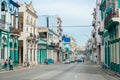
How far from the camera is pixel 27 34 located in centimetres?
7219

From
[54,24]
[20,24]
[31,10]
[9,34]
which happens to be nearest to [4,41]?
[9,34]

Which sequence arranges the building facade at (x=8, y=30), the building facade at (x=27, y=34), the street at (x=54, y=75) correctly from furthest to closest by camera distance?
1. the building facade at (x=27, y=34)
2. the building facade at (x=8, y=30)
3. the street at (x=54, y=75)

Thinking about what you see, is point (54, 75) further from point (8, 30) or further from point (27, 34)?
point (27, 34)

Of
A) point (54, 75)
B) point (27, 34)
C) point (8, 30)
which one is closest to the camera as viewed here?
point (54, 75)

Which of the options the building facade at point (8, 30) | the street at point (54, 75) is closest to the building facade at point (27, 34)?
the building facade at point (8, 30)

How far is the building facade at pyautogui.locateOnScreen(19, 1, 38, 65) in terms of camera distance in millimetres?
69312

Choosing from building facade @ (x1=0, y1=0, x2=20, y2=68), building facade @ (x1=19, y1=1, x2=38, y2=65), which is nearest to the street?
building facade @ (x1=0, y1=0, x2=20, y2=68)

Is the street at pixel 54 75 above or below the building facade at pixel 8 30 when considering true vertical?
below

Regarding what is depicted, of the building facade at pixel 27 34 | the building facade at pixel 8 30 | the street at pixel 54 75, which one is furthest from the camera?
the building facade at pixel 27 34

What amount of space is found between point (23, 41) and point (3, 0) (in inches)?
747

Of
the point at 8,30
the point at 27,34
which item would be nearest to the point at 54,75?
the point at 8,30

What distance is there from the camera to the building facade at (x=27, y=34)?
227 ft

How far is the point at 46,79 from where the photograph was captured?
2798 centimetres

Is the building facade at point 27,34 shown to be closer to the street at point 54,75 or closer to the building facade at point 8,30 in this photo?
the building facade at point 8,30
